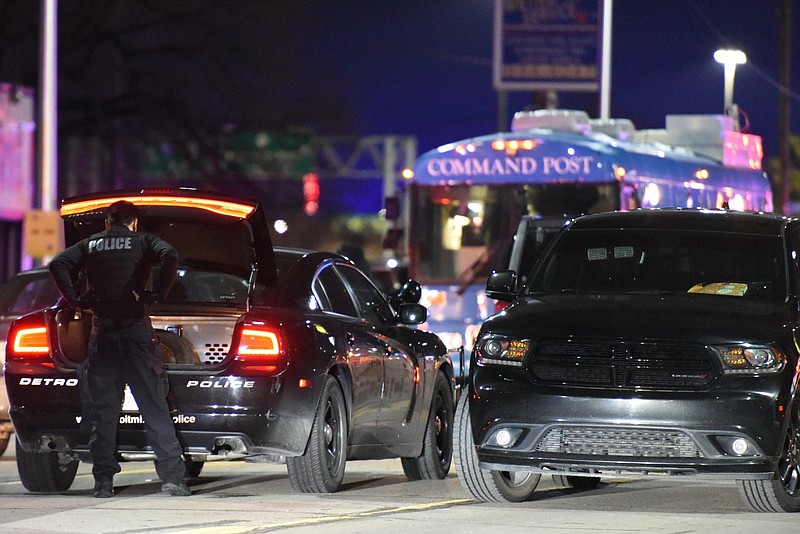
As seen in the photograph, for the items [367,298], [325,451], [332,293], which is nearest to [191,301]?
[332,293]

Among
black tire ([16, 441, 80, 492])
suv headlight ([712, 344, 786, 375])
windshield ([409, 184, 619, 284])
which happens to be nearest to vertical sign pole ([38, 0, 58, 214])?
windshield ([409, 184, 619, 284])

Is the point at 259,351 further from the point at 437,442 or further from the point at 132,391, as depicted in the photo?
the point at 437,442

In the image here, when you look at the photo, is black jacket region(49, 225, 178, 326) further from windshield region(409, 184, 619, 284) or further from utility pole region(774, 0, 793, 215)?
utility pole region(774, 0, 793, 215)

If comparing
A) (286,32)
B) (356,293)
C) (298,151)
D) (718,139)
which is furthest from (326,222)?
(356,293)

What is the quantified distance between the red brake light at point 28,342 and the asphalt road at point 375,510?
2.81ft

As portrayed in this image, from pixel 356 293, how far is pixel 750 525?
142 inches

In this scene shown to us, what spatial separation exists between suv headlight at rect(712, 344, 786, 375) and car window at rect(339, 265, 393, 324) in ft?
10.0

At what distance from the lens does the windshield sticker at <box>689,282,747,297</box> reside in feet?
34.1

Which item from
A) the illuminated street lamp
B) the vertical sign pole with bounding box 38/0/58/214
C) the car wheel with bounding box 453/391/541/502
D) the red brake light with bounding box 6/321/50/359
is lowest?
the car wheel with bounding box 453/391/541/502

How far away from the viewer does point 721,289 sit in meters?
10.4

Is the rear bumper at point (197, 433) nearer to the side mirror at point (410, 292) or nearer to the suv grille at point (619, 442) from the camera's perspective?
the suv grille at point (619, 442)

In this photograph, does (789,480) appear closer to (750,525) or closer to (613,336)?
(750,525)

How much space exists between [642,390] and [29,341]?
147 inches

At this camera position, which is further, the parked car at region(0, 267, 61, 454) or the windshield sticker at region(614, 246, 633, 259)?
the parked car at region(0, 267, 61, 454)
